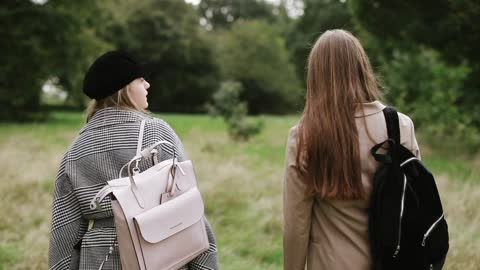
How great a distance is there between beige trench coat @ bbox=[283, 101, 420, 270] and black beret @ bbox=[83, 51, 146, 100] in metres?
0.74

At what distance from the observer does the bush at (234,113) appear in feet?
52.8

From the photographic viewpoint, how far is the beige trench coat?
2.20 meters

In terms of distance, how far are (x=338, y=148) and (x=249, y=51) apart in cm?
4225

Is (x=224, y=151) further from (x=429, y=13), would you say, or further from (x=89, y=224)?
(x=89, y=224)

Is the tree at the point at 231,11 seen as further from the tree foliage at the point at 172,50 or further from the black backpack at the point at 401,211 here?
the black backpack at the point at 401,211

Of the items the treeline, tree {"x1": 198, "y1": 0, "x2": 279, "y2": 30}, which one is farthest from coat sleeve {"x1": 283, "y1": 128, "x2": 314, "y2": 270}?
tree {"x1": 198, "y1": 0, "x2": 279, "y2": 30}

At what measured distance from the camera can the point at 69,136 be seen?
46.2 feet

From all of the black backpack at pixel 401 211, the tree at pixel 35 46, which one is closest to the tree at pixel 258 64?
the tree at pixel 35 46

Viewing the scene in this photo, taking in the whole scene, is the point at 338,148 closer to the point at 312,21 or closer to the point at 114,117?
the point at 114,117

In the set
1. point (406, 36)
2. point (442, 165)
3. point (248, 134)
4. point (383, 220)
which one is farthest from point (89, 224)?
point (248, 134)

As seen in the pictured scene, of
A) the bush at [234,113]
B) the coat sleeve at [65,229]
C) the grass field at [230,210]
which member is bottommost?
the bush at [234,113]

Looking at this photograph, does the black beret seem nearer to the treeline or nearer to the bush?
the treeline

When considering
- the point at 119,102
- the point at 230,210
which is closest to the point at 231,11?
the point at 230,210

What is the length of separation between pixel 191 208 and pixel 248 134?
1386 centimetres
